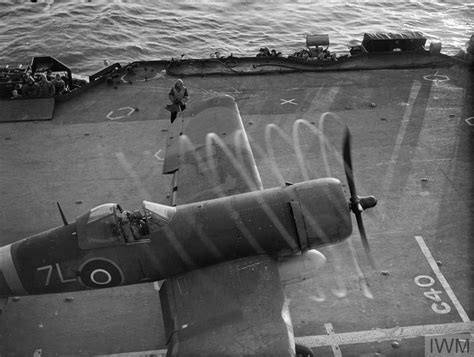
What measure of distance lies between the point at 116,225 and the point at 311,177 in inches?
353

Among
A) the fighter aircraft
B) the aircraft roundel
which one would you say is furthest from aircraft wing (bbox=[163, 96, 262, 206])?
the aircraft roundel

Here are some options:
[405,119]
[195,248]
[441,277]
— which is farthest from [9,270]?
[405,119]

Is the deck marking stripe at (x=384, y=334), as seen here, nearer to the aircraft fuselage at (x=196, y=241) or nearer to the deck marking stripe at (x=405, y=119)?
the aircraft fuselage at (x=196, y=241)

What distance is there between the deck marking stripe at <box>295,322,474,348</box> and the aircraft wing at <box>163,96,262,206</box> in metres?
4.80

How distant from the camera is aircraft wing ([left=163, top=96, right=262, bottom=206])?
55.8ft

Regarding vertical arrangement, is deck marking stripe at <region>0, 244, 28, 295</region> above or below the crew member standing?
below

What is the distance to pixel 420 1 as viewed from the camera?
5688 cm

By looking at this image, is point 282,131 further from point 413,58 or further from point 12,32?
point 12,32

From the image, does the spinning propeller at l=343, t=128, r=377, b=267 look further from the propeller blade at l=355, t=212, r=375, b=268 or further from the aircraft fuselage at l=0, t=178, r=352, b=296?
the aircraft fuselage at l=0, t=178, r=352, b=296

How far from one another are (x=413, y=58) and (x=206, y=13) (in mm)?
27908

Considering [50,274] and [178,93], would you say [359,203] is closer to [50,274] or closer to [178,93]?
[50,274]

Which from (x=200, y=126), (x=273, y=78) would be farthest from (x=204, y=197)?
(x=273, y=78)

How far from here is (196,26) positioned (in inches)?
1987

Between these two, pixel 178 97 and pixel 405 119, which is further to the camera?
pixel 405 119
